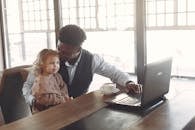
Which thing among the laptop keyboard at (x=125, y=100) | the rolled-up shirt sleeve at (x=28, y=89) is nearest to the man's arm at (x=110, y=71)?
the laptop keyboard at (x=125, y=100)

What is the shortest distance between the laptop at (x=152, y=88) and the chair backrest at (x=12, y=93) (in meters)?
1.01

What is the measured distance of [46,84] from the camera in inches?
87.2

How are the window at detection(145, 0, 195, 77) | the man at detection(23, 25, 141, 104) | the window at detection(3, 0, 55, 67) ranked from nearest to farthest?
the man at detection(23, 25, 141, 104) < the window at detection(145, 0, 195, 77) < the window at detection(3, 0, 55, 67)

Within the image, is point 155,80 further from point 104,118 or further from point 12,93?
point 12,93

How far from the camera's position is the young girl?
2.16 metres

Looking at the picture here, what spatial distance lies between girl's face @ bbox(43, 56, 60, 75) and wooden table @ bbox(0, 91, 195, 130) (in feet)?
1.08

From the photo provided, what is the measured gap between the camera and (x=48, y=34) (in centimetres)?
361

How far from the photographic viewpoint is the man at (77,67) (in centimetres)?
231

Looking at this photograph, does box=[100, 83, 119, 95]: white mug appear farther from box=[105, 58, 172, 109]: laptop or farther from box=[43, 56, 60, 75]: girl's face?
box=[43, 56, 60, 75]: girl's face

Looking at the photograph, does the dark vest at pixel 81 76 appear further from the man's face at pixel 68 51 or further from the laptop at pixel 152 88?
the laptop at pixel 152 88

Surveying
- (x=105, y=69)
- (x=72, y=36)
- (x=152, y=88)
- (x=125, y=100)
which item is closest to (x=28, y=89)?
(x=72, y=36)

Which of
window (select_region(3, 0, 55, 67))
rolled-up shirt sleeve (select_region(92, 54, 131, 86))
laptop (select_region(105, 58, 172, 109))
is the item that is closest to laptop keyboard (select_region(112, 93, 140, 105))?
laptop (select_region(105, 58, 172, 109))

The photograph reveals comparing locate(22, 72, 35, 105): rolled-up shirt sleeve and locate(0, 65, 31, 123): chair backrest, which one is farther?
locate(0, 65, 31, 123): chair backrest

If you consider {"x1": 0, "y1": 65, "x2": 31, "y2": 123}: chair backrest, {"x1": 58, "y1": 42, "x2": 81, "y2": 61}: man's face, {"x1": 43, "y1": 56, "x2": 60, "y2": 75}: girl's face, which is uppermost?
{"x1": 58, "y1": 42, "x2": 81, "y2": 61}: man's face
